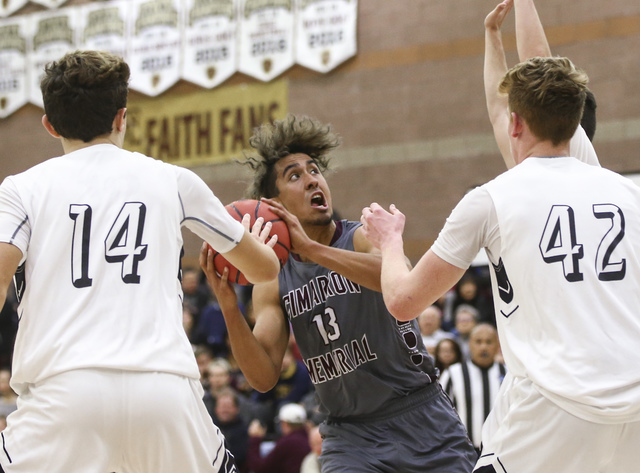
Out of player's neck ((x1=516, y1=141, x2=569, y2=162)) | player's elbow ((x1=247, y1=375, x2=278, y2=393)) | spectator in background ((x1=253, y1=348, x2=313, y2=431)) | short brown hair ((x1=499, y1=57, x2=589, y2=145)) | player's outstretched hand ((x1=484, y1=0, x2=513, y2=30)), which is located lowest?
spectator in background ((x1=253, y1=348, x2=313, y2=431))

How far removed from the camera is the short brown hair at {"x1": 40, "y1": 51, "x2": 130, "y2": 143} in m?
3.38

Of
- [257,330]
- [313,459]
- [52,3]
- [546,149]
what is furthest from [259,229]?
[52,3]

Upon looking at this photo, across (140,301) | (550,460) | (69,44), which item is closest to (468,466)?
(550,460)

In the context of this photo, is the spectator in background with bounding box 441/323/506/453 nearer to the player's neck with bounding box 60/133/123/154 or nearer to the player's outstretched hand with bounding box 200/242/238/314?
the player's outstretched hand with bounding box 200/242/238/314

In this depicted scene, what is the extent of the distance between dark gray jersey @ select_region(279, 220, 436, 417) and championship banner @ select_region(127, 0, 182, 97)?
12424 mm

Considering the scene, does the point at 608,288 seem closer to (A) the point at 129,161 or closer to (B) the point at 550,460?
(B) the point at 550,460

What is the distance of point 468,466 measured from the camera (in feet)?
14.9

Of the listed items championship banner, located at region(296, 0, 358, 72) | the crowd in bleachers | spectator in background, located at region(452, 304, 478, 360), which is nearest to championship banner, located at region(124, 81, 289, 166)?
championship banner, located at region(296, 0, 358, 72)

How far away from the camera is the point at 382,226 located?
3.87 m

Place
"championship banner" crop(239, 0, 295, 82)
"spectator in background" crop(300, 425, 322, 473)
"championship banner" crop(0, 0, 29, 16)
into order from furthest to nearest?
"championship banner" crop(0, 0, 29, 16), "championship banner" crop(239, 0, 295, 82), "spectator in background" crop(300, 425, 322, 473)

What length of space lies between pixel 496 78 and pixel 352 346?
155 centimetres

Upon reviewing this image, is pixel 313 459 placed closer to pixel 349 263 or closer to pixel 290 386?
pixel 290 386

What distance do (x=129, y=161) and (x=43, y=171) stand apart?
32 cm

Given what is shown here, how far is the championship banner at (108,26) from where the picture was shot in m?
16.9
